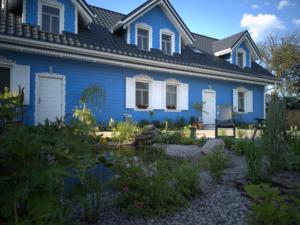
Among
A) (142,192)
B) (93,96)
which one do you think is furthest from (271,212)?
(93,96)

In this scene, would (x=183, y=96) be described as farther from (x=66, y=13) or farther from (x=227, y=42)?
(x=66, y=13)

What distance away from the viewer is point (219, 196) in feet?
9.87

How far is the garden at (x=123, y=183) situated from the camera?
4.61 ft

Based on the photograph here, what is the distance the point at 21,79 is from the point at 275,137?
880 cm

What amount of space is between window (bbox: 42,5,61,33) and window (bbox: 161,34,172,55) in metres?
5.63

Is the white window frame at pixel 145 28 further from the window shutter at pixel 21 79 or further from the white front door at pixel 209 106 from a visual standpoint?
the window shutter at pixel 21 79

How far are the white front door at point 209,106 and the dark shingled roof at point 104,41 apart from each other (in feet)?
5.49

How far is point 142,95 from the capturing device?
41.6 ft

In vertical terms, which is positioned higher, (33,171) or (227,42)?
(227,42)

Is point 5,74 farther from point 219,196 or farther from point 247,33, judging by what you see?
point 247,33

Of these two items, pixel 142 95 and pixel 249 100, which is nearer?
pixel 142 95

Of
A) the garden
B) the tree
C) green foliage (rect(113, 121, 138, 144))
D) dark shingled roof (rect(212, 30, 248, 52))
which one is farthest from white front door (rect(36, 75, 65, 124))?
the tree

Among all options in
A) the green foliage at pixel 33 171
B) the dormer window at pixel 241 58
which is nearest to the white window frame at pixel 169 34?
the dormer window at pixel 241 58

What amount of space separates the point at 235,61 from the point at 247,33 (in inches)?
87.0
